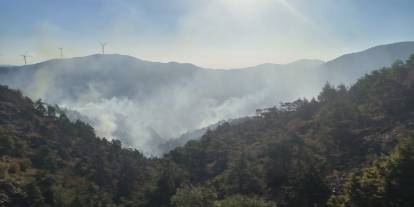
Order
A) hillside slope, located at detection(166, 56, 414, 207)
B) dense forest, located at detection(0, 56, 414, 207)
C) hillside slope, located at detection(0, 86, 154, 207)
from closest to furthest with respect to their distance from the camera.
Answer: dense forest, located at detection(0, 56, 414, 207) → hillside slope, located at detection(166, 56, 414, 207) → hillside slope, located at detection(0, 86, 154, 207)

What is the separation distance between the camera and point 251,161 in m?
107

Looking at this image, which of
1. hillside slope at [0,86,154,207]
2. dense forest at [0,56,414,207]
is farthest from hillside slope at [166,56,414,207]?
hillside slope at [0,86,154,207]

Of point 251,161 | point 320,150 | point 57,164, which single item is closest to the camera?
point 320,150

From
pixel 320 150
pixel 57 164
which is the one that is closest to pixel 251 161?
pixel 320 150

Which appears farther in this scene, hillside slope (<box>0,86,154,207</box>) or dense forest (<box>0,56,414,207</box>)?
hillside slope (<box>0,86,154,207</box>)

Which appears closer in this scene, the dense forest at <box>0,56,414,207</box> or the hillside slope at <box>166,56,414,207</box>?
the dense forest at <box>0,56,414,207</box>

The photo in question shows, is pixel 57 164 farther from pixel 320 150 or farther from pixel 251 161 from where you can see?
pixel 320 150

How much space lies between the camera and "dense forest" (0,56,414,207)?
208ft

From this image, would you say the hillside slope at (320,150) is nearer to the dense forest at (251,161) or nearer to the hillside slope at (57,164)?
the dense forest at (251,161)

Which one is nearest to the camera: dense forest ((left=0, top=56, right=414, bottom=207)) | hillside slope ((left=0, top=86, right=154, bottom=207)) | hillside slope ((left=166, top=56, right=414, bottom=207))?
dense forest ((left=0, top=56, right=414, bottom=207))

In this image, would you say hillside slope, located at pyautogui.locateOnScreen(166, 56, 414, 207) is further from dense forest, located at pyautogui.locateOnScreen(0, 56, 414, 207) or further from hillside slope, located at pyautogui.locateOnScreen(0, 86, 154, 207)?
hillside slope, located at pyautogui.locateOnScreen(0, 86, 154, 207)

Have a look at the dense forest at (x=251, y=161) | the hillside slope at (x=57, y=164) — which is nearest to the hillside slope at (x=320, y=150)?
Answer: the dense forest at (x=251, y=161)

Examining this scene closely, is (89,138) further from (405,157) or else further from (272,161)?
(405,157)

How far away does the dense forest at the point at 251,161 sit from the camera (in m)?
63.3
